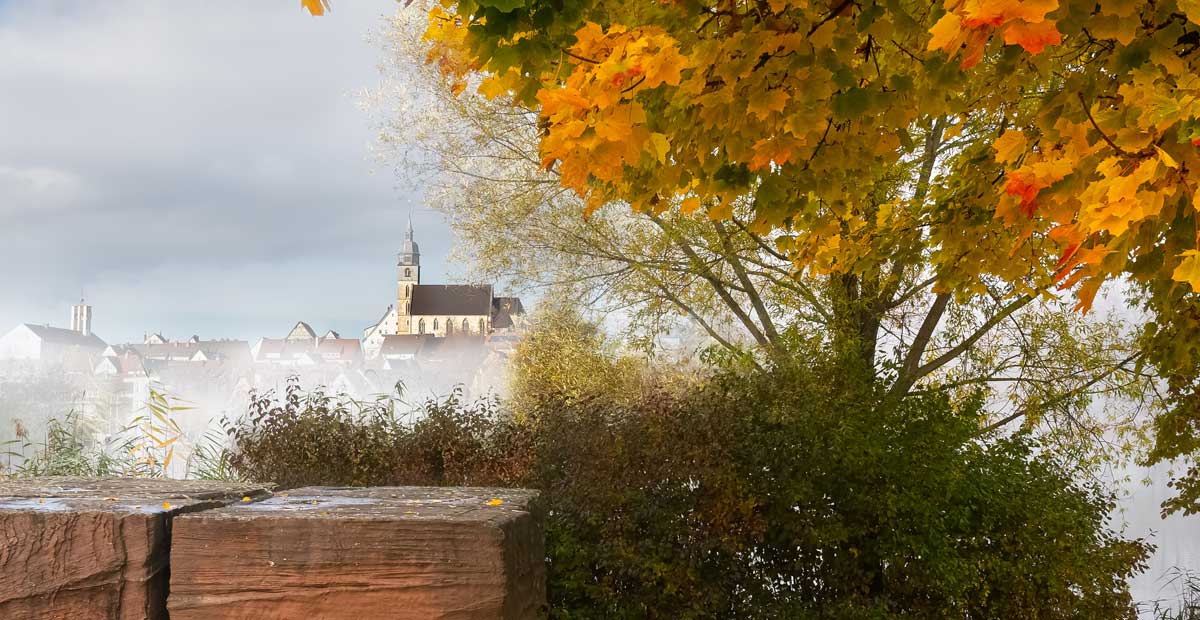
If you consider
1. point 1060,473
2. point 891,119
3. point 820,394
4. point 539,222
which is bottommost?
point 1060,473

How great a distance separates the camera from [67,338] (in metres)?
12.7

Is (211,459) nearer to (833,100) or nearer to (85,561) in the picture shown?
(85,561)

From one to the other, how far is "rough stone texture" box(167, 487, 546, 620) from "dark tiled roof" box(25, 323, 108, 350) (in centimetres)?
1082

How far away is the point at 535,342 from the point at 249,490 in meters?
7.78

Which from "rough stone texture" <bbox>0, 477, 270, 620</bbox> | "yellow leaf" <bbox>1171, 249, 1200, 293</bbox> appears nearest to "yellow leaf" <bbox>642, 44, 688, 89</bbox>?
"yellow leaf" <bbox>1171, 249, 1200, 293</bbox>

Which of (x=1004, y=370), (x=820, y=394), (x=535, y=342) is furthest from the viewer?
(x=535, y=342)

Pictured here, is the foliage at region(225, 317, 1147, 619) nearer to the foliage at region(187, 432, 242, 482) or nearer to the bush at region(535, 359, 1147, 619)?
the bush at region(535, 359, 1147, 619)

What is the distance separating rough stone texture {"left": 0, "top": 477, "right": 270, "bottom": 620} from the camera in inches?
103

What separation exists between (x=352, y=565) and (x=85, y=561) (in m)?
0.80

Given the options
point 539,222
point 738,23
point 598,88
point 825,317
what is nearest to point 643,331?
point 539,222

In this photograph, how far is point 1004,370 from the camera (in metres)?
8.72

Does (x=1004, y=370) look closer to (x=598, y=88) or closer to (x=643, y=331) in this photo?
(x=643, y=331)

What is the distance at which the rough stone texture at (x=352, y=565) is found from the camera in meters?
2.45

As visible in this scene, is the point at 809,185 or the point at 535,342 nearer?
the point at 809,185
